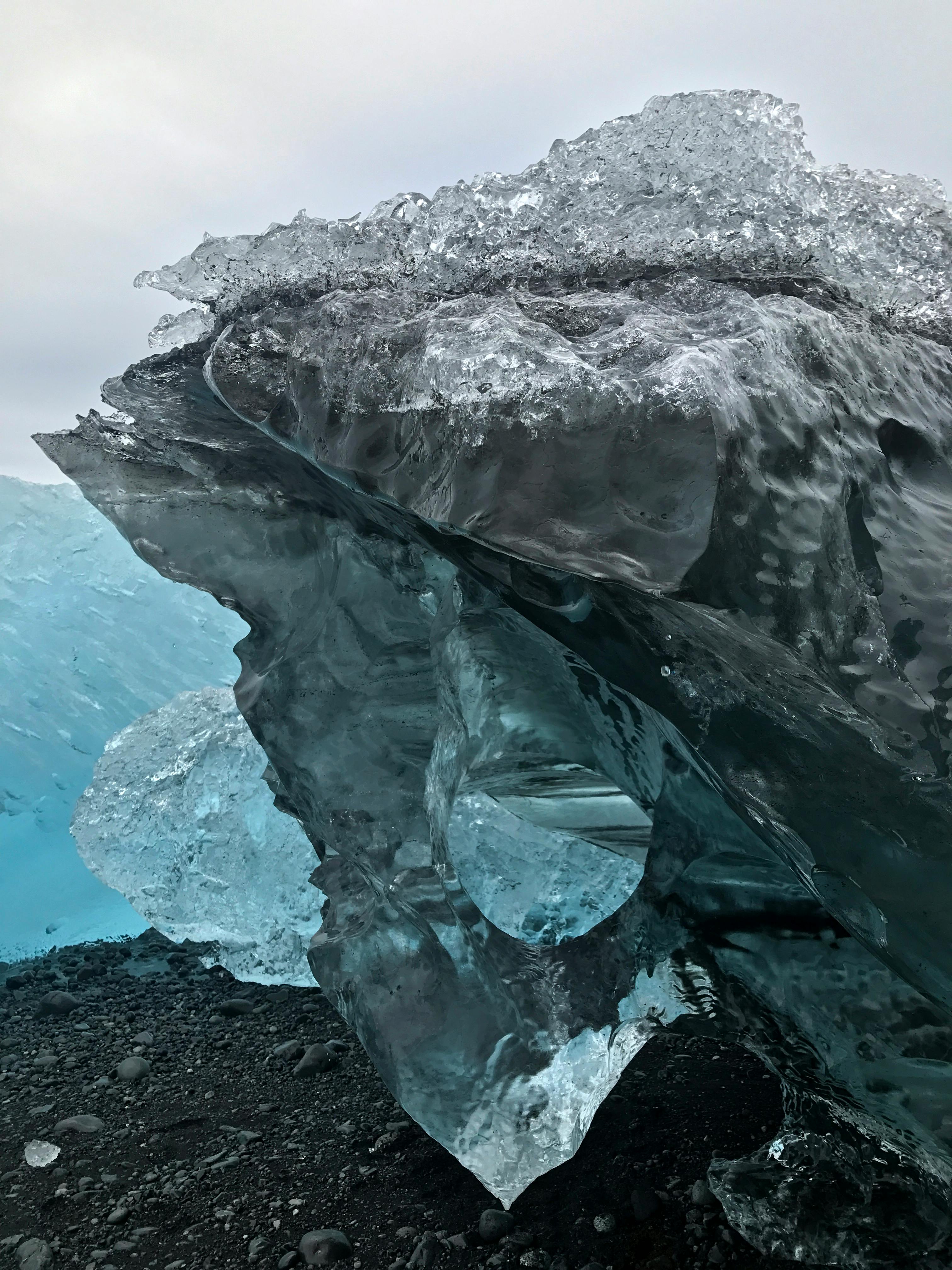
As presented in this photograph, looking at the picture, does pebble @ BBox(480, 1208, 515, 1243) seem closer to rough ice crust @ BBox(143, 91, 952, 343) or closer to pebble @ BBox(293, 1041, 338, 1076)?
pebble @ BBox(293, 1041, 338, 1076)

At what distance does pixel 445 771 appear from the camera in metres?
2.42

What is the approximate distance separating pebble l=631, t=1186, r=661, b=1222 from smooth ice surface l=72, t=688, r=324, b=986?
197 cm

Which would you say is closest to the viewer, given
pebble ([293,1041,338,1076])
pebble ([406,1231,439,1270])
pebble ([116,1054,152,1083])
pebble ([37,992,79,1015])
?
pebble ([406,1231,439,1270])

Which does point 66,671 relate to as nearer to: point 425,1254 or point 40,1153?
point 40,1153

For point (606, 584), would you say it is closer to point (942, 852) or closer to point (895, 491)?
point (895, 491)

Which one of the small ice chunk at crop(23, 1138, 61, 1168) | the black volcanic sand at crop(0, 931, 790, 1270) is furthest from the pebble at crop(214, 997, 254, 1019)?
the small ice chunk at crop(23, 1138, 61, 1168)

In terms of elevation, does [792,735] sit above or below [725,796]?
above

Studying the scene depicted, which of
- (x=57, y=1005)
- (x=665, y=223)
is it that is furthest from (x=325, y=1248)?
(x=57, y=1005)

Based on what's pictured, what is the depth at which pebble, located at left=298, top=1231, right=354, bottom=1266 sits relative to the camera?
8.49 feet

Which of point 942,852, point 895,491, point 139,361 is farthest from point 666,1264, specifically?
point 139,361

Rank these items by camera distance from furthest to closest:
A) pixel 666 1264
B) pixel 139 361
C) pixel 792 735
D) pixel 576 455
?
1. pixel 139 361
2. pixel 666 1264
3. pixel 792 735
4. pixel 576 455

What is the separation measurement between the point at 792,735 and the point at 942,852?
0.31 metres

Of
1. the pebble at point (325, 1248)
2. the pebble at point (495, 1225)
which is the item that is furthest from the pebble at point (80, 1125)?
the pebble at point (495, 1225)

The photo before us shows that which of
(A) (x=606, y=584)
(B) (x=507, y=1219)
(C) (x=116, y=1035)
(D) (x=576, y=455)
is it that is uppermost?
(D) (x=576, y=455)
